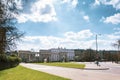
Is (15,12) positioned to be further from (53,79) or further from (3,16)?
(53,79)

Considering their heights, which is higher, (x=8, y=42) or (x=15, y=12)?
(x=15, y=12)

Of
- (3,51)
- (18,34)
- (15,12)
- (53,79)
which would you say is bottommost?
(53,79)

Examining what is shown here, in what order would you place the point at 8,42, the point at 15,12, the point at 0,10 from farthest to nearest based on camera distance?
the point at 8,42, the point at 15,12, the point at 0,10

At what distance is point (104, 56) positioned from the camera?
646 ft

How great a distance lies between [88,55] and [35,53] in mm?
41560

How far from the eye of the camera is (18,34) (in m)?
23.3

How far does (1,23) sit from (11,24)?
2025 millimetres

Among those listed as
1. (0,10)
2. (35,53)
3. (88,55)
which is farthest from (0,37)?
(35,53)

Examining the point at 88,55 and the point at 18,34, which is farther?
the point at 88,55

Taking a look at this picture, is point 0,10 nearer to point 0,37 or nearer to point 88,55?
point 0,37

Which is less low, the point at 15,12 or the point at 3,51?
the point at 15,12

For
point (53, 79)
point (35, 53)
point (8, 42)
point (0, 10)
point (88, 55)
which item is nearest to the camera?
point (0, 10)

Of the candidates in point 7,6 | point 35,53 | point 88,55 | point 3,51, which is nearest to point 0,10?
point 7,6

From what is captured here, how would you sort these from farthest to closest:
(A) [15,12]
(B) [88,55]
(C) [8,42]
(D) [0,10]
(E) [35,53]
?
(E) [35,53] < (B) [88,55] < (C) [8,42] < (A) [15,12] < (D) [0,10]
